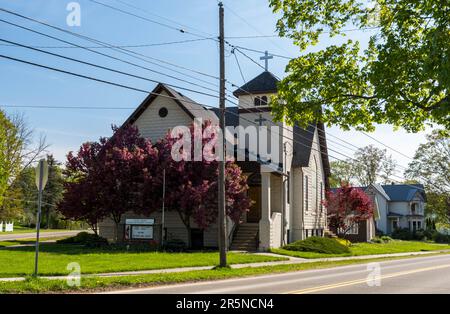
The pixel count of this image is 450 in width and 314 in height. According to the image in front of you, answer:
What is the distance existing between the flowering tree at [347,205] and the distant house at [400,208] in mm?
38846


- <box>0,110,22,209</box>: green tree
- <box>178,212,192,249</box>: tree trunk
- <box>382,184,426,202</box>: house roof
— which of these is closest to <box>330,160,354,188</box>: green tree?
<box>382,184,426,202</box>: house roof

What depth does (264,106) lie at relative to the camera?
34.7 metres

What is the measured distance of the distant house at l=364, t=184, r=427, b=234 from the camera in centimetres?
7825

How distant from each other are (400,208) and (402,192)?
2.78 m

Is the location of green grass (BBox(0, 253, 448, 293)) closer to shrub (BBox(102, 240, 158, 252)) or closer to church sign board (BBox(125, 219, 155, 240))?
shrub (BBox(102, 240, 158, 252))

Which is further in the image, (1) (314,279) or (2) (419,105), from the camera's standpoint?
(1) (314,279)

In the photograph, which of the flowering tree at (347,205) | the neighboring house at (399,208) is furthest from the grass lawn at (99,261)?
the neighboring house at (399,208)

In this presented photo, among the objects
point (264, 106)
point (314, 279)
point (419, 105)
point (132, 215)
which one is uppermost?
point (264, 106)

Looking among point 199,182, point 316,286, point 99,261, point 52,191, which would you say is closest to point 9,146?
point 52,191

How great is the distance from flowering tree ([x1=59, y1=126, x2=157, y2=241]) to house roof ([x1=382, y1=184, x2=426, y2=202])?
201 ft
